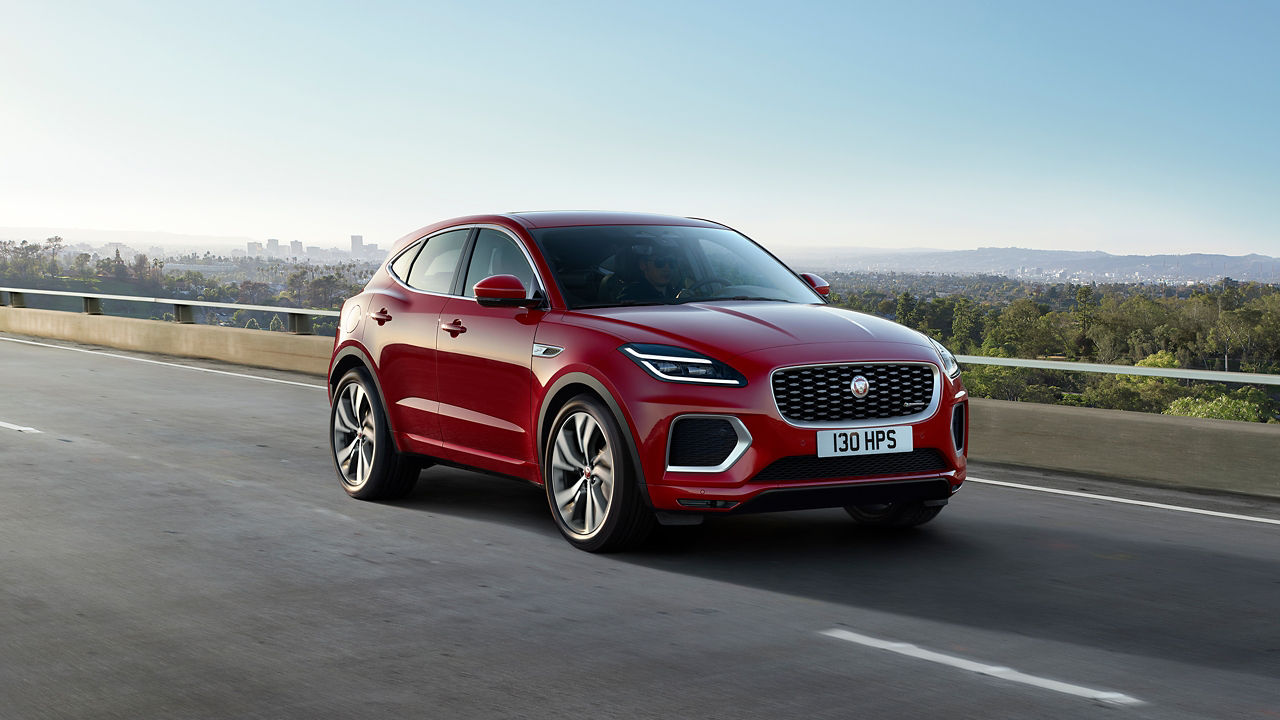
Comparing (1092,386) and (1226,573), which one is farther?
(1092,386)

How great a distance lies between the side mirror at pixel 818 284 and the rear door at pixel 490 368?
1.78 meters

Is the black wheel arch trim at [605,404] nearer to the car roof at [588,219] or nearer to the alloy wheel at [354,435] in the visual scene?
the car roof at [588,219]

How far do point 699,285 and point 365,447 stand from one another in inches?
97.8

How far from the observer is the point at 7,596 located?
613 cm

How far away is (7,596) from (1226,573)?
5590mm

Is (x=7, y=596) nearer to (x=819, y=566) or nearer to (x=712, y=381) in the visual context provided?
(x=712, y=381)

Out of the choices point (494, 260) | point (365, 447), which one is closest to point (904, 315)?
point (494, 260)

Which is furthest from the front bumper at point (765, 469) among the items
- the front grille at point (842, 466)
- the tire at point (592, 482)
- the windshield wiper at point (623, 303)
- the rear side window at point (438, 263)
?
the rear side window at point (438, 263)

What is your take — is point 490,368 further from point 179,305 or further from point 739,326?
point 179,305

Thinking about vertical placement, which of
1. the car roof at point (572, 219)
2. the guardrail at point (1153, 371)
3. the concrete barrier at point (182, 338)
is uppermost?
the car roof at point (572, 219)

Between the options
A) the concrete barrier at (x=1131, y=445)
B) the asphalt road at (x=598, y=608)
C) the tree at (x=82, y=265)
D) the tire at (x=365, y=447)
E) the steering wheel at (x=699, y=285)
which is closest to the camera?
the asphalt road at (x=598, y=608)

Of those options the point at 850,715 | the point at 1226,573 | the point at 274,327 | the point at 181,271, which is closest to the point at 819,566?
the point at 1226,573

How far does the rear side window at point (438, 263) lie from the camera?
843 centimetres

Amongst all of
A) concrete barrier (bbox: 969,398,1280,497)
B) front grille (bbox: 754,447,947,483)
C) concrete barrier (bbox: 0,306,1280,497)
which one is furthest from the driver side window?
concrete barrier (bbox: 0,306,1280,497)
